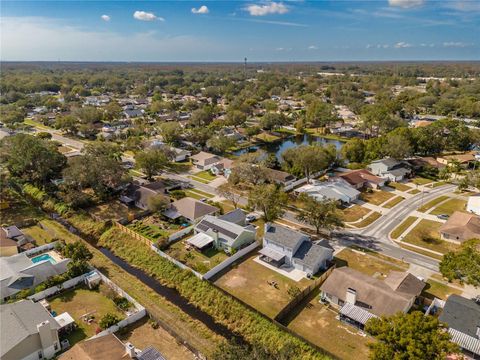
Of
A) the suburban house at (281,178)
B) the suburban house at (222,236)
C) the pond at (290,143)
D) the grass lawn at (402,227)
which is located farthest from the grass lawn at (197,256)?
the pond at (290,143)

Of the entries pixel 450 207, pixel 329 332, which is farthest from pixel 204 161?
pixel 329 332

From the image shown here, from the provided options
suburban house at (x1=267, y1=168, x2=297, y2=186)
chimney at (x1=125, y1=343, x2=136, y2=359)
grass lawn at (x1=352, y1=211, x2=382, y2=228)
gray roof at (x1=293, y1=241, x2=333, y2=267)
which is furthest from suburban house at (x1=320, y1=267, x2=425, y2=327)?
suburban house at (x1=267, y1=168, x2=297, y2=186)

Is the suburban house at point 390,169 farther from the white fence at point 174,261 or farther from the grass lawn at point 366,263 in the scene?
the white fence at point 174,261

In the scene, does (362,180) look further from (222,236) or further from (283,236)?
(222,236)

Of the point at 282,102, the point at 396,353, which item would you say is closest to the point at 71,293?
the point at 396,353

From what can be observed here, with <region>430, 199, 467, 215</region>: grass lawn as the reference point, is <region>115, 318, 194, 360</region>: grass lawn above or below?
below

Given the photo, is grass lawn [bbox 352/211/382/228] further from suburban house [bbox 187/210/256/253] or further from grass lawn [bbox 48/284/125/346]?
grass lawn [bbox 48/284/125/346]
